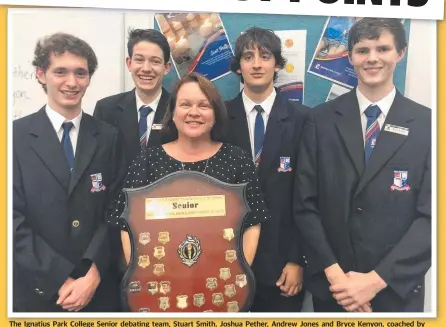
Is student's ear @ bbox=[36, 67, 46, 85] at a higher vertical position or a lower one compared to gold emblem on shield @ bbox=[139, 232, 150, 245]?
higher

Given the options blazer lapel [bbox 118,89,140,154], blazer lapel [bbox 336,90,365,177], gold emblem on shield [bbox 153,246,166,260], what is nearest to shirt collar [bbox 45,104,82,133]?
blazer lapel [bbox 118,89,140,154]

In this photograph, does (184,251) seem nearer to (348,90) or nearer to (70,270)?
(70,270)

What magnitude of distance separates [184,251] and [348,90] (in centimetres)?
126

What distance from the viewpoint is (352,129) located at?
2492 mm

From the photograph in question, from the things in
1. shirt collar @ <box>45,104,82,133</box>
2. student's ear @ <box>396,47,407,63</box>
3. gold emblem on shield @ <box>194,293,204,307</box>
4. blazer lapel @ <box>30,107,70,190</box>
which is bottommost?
gold emblem on shield @ <box>194,293,204,307</box>

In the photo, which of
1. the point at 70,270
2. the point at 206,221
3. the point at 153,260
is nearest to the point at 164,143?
the point at 206,221

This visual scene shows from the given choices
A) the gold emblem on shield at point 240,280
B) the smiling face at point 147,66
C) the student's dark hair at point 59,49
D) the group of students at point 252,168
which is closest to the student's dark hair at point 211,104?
the group of students at point 252,168

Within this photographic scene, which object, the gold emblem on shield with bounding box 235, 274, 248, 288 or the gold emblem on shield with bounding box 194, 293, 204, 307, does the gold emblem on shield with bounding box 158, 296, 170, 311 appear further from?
the gold emblem on shield with bounding box 235, 274, 248, 288

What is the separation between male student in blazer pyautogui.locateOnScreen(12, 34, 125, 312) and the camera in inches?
95.8

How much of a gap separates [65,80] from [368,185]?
1.72 m

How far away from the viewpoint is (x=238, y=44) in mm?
2490

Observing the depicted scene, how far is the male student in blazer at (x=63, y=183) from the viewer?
95.8 inches

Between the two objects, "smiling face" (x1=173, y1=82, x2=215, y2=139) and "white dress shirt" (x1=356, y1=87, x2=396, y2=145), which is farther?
"white dress shirt" (x1=356, y1=87, x2=396, y2=145)

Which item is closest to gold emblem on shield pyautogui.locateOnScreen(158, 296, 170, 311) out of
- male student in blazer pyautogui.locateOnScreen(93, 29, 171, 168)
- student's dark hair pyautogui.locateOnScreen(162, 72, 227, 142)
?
male student in blazer pyautogui.locateOnScreen(93, 29, 171, 168)
